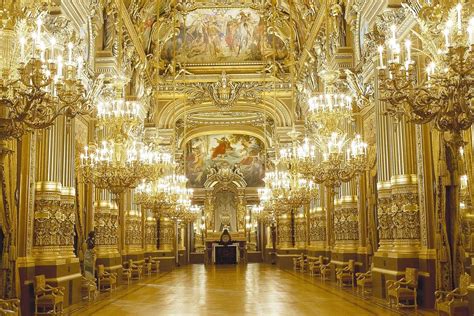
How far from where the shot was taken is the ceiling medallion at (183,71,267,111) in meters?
27.7

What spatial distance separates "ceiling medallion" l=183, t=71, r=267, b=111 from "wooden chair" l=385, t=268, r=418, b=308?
16551 millimetres

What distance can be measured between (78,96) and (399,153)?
7.61m

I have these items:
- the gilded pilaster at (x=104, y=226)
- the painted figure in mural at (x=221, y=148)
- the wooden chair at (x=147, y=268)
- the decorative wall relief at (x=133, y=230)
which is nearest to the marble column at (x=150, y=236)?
the wooden chair at (x=147, y=268)

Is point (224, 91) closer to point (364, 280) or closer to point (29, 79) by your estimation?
point (364, 280)

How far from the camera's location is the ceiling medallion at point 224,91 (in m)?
27.7

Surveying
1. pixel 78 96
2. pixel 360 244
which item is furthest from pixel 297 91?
pixel 78 96

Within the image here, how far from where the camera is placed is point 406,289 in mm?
11977

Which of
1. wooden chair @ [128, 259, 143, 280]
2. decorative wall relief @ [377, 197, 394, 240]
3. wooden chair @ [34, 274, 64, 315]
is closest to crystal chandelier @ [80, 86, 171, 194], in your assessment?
wooden chair @ [34, 274, 64, 315]

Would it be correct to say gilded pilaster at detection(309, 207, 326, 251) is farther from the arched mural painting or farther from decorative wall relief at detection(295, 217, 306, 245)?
the arched mural painting

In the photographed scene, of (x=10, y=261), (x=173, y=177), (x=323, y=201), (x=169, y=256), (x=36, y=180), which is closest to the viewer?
(x=10, y=261)

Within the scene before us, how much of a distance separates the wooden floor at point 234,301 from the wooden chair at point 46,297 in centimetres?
39

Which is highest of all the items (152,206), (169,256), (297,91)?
(297,91)

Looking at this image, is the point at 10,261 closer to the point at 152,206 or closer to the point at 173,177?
the point at 152,206

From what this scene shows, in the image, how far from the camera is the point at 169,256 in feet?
99.2
